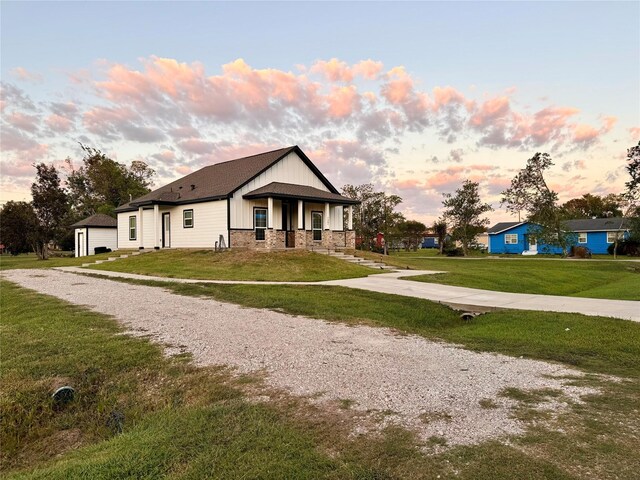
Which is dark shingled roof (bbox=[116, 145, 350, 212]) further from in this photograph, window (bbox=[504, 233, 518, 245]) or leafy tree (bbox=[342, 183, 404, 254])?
window (bbox=[504, 233, 518, 245])

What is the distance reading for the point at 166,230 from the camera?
26.2 meters

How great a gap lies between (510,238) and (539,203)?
38.2ft

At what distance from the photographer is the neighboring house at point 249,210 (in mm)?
22344

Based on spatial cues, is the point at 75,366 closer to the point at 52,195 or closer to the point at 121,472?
the point at 121,472

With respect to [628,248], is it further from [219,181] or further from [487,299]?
[219,181]

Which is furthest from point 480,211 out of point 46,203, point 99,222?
point 46,203

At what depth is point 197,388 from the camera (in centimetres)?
462

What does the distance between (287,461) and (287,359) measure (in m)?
2.62

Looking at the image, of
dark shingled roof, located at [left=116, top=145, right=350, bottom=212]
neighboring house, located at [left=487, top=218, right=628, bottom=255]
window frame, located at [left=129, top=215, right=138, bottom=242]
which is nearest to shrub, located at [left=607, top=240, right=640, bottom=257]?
neighboring house, located at [left=487, top=218, right=628, bottom=255]

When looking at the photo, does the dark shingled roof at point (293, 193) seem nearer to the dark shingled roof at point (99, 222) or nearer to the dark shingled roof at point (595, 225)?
the dark shingled roof at point (99, 222)

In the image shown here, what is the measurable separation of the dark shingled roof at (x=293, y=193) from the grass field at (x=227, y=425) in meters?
14.9

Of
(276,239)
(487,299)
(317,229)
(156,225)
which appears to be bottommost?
(487,299)

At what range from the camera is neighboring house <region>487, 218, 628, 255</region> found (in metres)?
41.7

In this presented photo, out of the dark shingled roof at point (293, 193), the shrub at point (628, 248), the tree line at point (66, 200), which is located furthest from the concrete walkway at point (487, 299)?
the shrub at point (628, 248)
